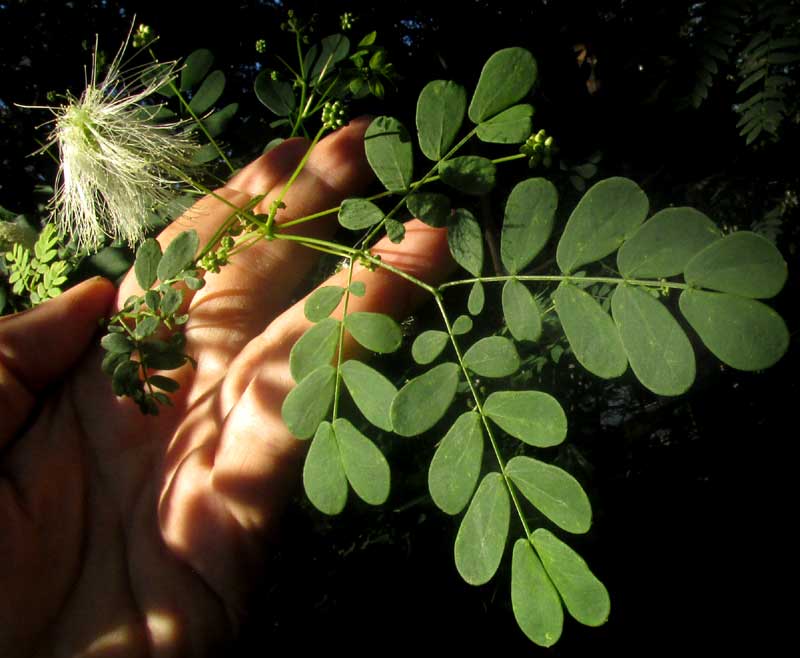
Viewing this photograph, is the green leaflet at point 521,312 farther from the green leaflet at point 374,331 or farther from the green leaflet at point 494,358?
the green leaflet at point 374,331

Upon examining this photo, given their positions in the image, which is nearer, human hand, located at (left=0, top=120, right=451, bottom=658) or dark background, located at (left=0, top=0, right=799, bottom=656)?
human hand, located at (left=0, top=120, right=451, bottom=658)

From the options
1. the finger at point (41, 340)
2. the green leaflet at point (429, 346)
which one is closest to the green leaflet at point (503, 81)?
the green leaflet at point (429, 346)

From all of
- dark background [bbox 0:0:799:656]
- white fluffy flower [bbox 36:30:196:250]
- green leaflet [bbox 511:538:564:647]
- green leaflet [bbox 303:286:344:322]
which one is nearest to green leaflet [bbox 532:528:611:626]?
green leaflet [bbox 511:538:564:647]

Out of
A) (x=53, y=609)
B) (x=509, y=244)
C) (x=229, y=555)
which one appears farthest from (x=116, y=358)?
(x=509, y=244)

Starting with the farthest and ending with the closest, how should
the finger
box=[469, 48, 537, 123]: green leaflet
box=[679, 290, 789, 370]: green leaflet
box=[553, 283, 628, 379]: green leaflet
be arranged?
the finger
box=[469, 48, 537, 123]: green leaflet
box=[553, 283, 628, 379]: green leaflet
box=[679, 290, 789, 370]: green leaflet

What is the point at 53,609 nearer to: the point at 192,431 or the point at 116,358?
the point at 192,431

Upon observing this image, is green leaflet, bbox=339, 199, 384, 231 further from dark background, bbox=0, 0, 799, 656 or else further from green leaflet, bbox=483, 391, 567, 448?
dark background, bbox=0, 0, 799, 656

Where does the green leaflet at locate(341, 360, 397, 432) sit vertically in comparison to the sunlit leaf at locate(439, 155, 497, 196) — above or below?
below
